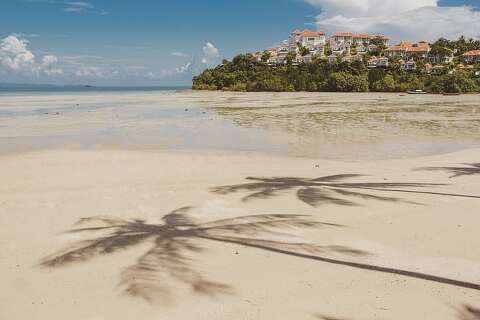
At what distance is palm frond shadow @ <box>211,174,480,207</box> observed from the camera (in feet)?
37.7

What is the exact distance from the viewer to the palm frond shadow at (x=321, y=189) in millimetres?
11477

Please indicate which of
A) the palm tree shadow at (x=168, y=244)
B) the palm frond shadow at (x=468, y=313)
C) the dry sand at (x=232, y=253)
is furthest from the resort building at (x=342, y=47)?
Answer: the palm frond shadow at (x=468, y=313)

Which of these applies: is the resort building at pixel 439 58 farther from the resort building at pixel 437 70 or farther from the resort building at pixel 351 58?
the resort building at pixel 437 70

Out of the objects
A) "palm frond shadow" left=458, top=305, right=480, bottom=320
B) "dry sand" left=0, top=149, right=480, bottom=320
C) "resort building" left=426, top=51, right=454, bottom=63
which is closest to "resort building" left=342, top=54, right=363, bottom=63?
"resort building" left=426, top=51, right=454, bottom=63

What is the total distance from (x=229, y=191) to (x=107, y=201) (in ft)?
11.0

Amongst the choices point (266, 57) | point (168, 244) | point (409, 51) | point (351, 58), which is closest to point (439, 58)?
point (409, 51)

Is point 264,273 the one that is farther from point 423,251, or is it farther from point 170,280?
point 423,251

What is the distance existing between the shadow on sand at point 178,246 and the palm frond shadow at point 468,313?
70cm

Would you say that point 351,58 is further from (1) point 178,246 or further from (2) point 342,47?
(1) point 178,246

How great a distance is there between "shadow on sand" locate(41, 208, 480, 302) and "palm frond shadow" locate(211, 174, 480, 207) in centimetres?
170

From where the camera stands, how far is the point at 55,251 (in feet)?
26.7

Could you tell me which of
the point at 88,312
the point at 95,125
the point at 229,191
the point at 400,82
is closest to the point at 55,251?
the point at 88,312

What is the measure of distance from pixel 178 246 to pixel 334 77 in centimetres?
11839

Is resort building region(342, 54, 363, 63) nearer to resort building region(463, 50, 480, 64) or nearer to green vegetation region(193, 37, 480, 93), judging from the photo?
green vegetation region(193, 37, 480, 93)
